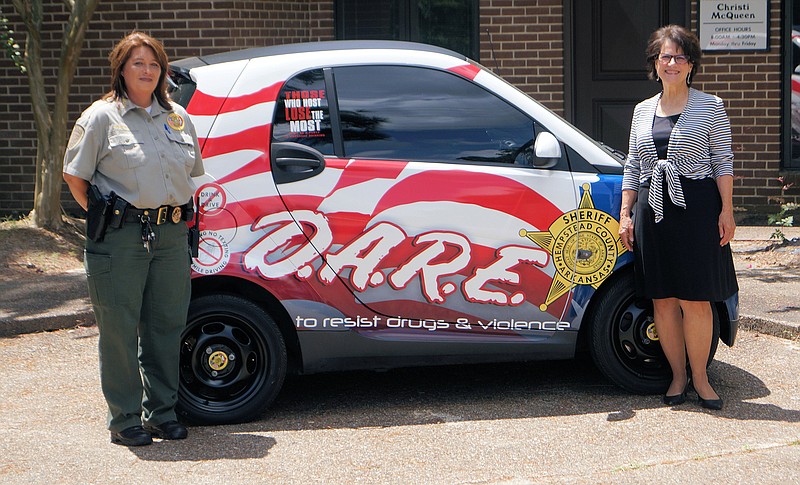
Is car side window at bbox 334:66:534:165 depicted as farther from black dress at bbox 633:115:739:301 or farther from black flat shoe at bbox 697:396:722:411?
black flat shoe at bbox 697:396:722:411

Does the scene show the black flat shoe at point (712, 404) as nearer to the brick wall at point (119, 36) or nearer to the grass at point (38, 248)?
the grass at point (38, 248)

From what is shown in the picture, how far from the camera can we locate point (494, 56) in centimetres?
1066

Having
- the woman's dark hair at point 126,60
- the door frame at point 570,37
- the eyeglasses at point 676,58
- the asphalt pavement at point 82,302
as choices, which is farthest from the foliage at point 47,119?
the eyeglasses at point 676,58

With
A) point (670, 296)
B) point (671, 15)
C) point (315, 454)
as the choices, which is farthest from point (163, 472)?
point (671, 15)

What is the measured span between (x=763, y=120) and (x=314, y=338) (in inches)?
278

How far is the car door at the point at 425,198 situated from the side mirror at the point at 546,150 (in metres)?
0.02

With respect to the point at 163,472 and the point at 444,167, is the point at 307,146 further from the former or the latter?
the point at 163,472

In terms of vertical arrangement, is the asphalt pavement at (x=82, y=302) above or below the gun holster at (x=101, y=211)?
below

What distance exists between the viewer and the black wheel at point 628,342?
541cm

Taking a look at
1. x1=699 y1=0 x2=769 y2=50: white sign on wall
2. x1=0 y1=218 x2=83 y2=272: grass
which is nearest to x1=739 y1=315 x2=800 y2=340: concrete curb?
x1=699 y1=0 x2=769 y2=50: white sign on wall

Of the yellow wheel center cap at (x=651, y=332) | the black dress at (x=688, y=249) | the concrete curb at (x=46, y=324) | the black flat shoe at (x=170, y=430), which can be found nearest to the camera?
the black flat shoe at (x=170, y=430)

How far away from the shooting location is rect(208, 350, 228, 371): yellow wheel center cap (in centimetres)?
517

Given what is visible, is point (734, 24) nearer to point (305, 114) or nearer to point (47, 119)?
point (47, 119)

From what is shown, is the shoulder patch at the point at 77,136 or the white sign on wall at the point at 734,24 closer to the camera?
the shoulder patch at the point at 77,136
